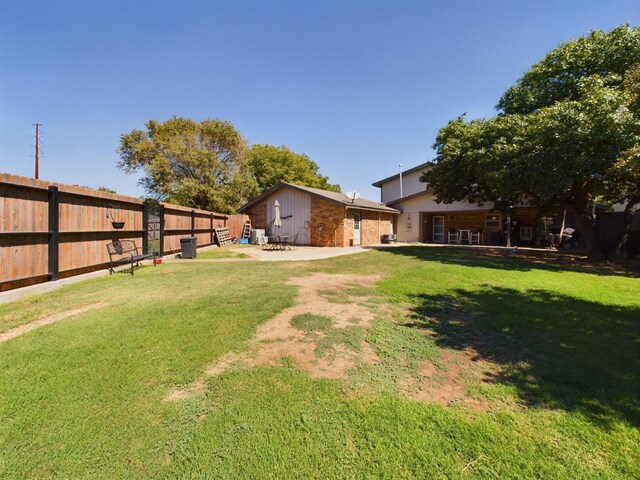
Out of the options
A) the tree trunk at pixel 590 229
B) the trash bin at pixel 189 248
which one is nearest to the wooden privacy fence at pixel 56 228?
the trash bin at pixel 189 248

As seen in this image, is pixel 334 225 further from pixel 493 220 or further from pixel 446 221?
pixel 493 220

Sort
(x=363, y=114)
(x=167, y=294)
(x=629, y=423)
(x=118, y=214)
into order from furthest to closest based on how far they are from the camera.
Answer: (x=363, y=114) < (x=118, y=214) < (x=167, y=294) < (x=629, y=423)

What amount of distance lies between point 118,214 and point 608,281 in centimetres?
1429

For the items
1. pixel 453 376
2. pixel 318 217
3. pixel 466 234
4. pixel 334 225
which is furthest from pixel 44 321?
pixel 466 234

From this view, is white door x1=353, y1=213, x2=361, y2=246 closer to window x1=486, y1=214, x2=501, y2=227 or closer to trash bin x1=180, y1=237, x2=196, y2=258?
window x1=486, y1=214, x2=501, y2=227

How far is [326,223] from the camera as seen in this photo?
17719mm

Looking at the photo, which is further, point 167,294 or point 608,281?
point 608,281

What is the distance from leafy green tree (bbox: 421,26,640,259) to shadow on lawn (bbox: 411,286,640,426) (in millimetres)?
6465

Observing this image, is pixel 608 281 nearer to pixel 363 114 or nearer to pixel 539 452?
pixel 539 452

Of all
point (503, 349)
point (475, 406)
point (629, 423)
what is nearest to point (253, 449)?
point (475, 406)

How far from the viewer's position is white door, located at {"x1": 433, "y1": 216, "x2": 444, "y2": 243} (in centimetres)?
2266

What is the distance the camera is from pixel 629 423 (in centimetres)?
216

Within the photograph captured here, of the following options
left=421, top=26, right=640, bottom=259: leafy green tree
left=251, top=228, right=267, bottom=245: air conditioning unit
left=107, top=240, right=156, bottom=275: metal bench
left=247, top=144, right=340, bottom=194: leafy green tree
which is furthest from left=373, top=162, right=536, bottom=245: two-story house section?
left=247, top=144, right=340, bottom=194: leafy green tree

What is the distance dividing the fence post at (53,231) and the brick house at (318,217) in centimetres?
1263
